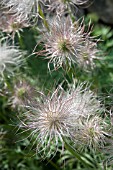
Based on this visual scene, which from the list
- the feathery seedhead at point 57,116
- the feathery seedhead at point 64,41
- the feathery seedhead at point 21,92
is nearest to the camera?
the feathery seedhead at point 57,116

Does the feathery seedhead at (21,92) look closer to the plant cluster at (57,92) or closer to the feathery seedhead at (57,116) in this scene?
the plant cluster at (57,92)

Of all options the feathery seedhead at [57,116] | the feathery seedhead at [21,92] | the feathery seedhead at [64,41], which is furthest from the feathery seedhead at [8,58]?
the feathery seedhead at [57,116]

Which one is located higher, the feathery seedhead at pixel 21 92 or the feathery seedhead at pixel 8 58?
the feathery seedhead at pixel 8 58

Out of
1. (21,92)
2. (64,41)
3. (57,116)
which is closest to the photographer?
(57,116)

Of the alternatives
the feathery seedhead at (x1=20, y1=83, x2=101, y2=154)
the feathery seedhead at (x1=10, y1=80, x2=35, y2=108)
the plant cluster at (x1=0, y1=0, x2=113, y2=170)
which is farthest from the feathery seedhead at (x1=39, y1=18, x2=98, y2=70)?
the feathery seedhead at (x1=10, y1=80, x2=35, y2=108)

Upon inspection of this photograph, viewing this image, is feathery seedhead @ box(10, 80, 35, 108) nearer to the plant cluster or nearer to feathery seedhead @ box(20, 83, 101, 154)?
the plant cluster

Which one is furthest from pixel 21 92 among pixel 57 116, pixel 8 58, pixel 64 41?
pixel 57 116

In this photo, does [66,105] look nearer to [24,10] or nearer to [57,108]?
[57,108]

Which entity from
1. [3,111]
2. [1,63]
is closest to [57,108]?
[1,63]

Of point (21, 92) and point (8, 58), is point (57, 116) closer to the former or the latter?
point (21, 92)

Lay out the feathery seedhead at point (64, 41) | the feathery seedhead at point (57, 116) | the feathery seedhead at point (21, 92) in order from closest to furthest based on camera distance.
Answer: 1. the feathery seedhead at point (57, 116)
2. the feathery seedhead at point (64, 41)
3. the feathery seedhead at point (21, 92)
